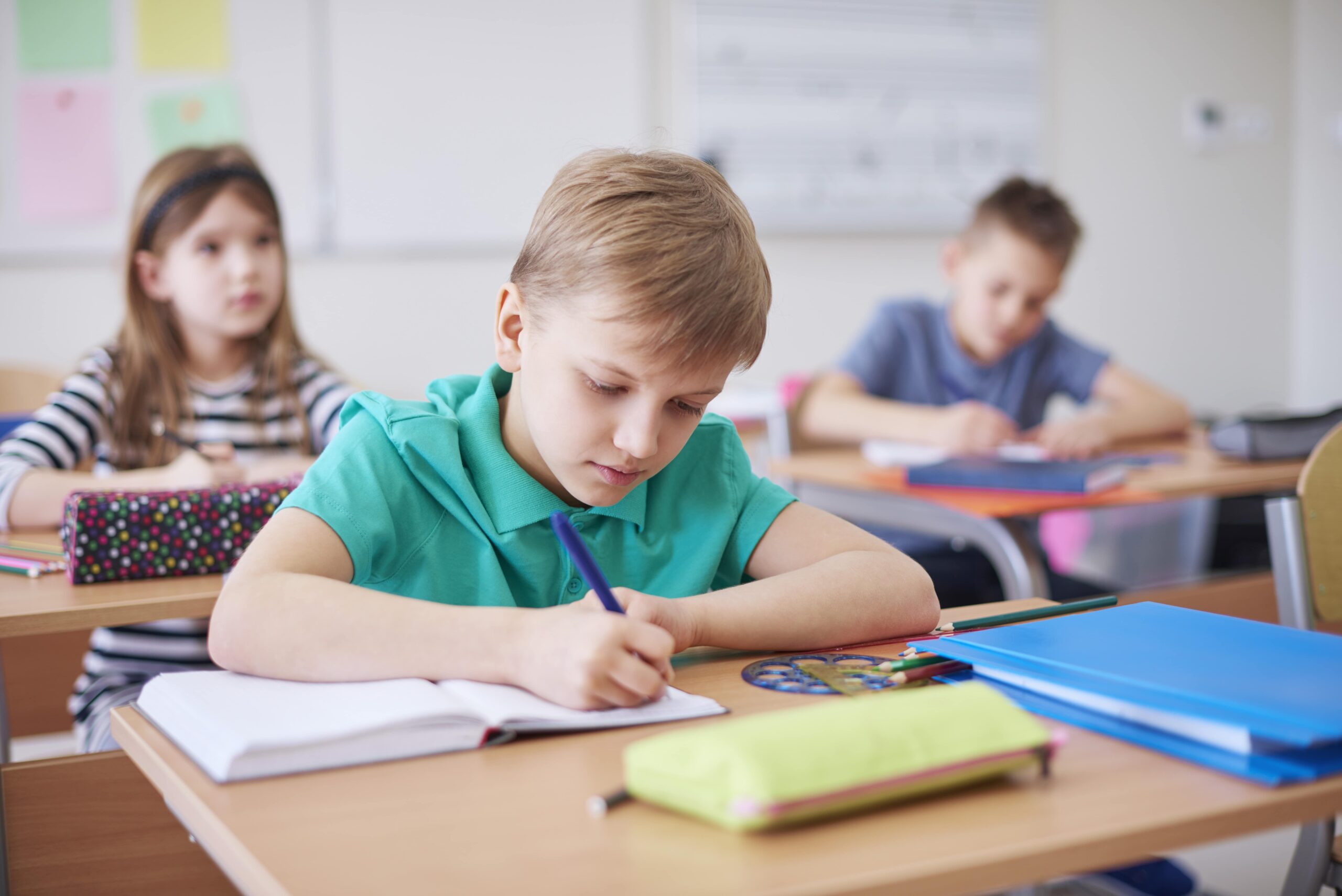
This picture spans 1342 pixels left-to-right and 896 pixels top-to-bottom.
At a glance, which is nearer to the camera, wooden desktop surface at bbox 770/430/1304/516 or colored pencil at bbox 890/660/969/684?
colored pencil at bbox 890/660/969/684

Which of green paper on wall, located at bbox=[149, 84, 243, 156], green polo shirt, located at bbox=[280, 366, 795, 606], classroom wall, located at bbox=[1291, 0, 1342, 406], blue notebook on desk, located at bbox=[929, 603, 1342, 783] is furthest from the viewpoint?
classroom wall, located at bbox=[1291, 0, 1342, 406]

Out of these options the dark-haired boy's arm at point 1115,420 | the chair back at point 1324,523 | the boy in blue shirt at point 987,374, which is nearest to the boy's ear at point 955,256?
the boy in blue shirt at point 987,374

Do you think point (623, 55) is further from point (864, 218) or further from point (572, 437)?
point (572, 437)

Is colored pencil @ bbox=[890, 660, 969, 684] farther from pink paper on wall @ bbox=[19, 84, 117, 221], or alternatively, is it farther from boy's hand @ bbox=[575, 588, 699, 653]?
pink paper on wall @ bbox=[19, 84, 117, 221]

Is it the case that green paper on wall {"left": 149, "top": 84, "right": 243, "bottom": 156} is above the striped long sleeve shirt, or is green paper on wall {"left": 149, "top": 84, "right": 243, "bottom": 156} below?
above

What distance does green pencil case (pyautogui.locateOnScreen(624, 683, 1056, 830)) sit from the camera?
542 millimetres

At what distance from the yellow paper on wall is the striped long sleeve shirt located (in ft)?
4.98

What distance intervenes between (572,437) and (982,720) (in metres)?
0.42

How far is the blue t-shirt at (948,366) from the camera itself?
2596mm

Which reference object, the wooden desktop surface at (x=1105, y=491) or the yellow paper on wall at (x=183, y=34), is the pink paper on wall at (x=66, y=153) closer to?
the yellow paper on wall at (x=183, y=34)

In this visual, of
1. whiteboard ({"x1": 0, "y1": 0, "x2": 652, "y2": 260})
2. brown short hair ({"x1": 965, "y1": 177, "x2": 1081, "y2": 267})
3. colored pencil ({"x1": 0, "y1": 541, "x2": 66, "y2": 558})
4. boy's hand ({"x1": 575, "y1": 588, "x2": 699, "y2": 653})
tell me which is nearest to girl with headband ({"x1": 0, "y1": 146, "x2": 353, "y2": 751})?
colored pencil ({"x1": 0, "y1": 541, "x2": 66, "y2": 558})

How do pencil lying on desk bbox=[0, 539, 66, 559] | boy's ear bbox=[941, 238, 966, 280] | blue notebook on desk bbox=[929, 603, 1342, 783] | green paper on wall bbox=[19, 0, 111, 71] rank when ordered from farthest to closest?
green paper on wall bbox=[19, 0, 111, 71], boy's ear bbox=[941, 238, 966, 280], pencil lying on desk bbox=[0, 539, 66, 559], blue notebook on desk bbox=[929, 603, 1342, 783]

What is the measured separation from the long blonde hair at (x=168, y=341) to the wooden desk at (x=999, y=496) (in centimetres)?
88

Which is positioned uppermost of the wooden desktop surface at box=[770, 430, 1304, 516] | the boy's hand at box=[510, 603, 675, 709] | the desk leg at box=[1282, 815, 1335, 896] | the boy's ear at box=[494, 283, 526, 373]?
the boy's ear at box=[494, 283, 526, 373]
